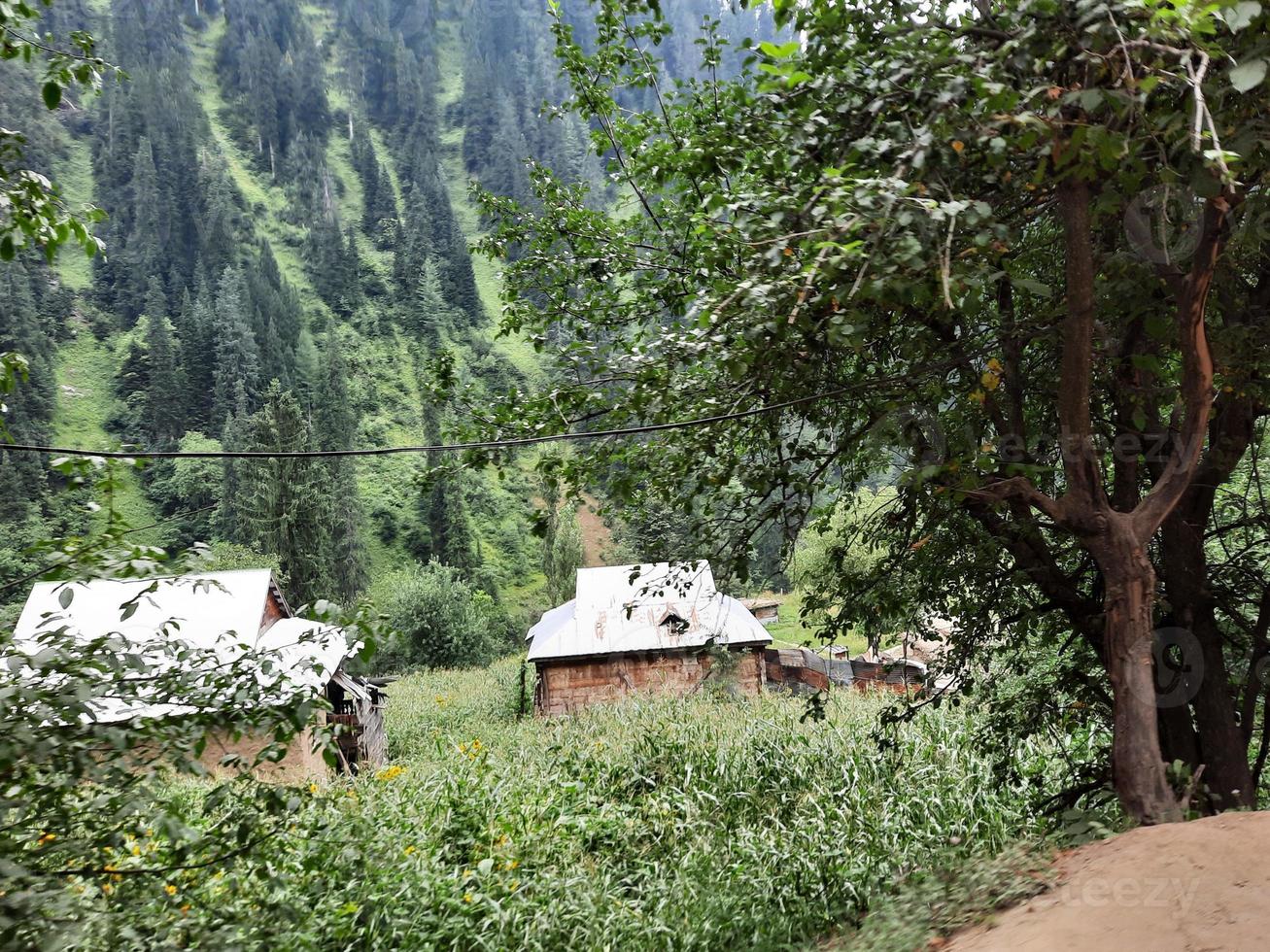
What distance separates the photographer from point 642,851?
27.2 ft

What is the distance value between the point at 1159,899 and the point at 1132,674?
1129 mm

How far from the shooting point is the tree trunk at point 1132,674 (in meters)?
3.68

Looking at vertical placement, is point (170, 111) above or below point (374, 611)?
above

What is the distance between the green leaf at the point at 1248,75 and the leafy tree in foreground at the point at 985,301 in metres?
0.01

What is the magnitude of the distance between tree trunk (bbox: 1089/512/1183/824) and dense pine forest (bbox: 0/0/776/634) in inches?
170

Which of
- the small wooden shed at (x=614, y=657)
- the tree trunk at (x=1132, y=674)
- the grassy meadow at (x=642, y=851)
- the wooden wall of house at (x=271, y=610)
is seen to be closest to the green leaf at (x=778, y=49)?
the tree trunk at (x=1132, y=674)

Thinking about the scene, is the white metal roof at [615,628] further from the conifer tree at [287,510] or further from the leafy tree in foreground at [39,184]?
the conifer tree at [287,510]

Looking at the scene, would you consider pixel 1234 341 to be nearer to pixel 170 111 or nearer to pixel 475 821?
pixel 475 821

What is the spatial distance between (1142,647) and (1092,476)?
80cm

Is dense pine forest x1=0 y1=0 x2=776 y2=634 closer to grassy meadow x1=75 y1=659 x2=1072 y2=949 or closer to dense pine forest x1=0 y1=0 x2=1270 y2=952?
dense pine forest x1=0 y1=0 x2=1270 y2=952

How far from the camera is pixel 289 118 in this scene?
404 feet

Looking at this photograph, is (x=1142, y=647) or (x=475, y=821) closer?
(x=1142, y=647)

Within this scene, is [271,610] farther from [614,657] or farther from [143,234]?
[143,234]

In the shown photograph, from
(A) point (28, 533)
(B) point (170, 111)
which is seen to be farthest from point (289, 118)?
(A) point (28, 533)
